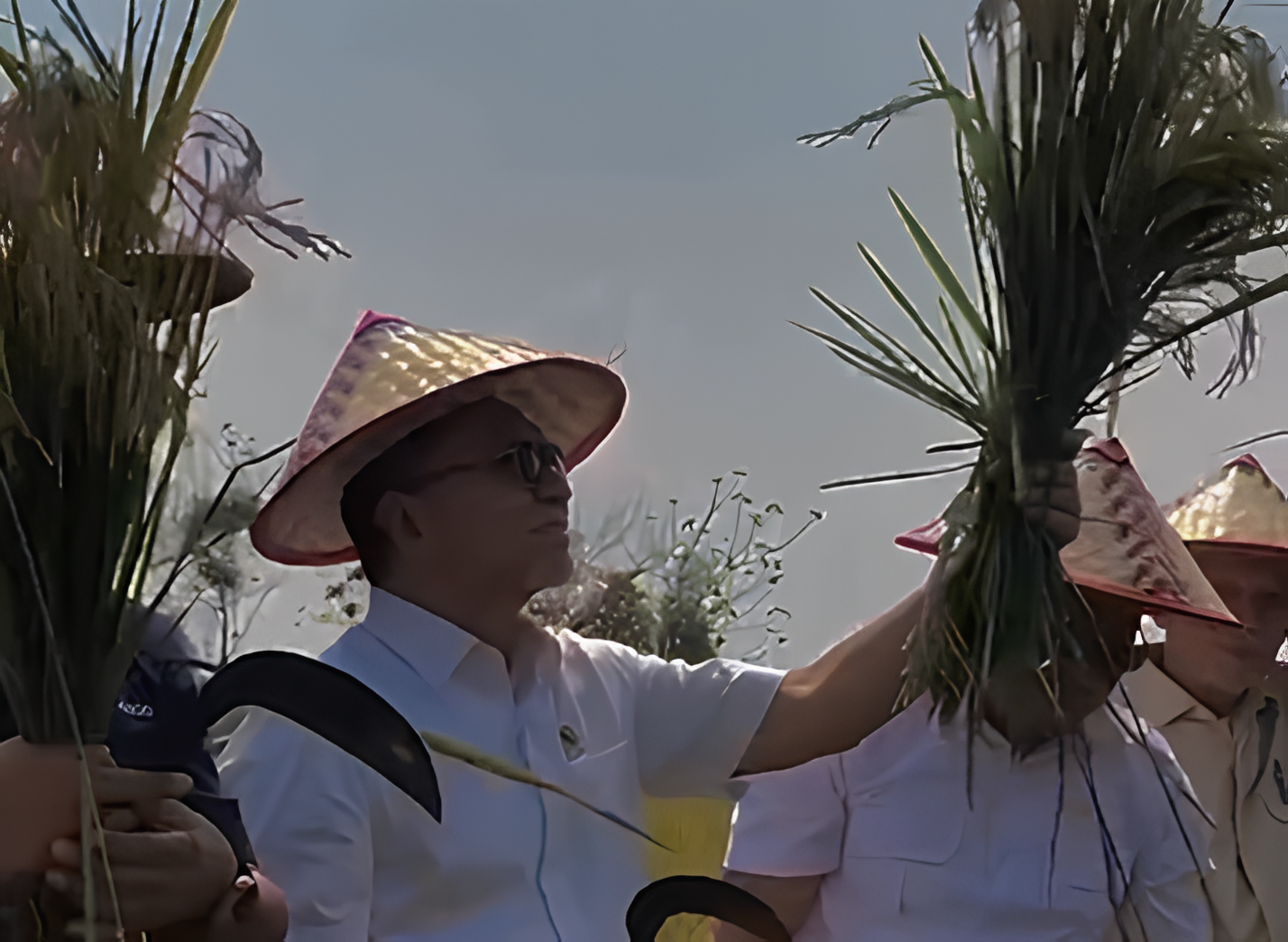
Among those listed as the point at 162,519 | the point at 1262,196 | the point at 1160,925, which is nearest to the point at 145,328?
the point at 162,519

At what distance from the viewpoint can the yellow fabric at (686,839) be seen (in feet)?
5.34

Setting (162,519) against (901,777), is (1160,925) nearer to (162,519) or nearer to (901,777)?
(901,777)

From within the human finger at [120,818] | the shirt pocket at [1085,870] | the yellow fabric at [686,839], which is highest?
the human finger at [120,818]

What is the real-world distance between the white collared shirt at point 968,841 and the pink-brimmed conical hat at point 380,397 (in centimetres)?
55

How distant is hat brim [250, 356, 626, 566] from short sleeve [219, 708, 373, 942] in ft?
0.92

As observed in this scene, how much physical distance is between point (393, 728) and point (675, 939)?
76cm

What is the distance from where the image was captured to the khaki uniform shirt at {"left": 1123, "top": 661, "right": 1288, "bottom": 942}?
2176mm

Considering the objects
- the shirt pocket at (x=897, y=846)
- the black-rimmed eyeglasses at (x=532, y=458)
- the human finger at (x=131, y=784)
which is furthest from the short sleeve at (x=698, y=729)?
the human finger at (x=131, y=784)

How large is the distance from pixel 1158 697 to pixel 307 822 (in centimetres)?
156

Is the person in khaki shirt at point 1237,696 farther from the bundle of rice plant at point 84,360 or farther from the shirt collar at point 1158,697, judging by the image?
the bundle of rice plant at point 84,360

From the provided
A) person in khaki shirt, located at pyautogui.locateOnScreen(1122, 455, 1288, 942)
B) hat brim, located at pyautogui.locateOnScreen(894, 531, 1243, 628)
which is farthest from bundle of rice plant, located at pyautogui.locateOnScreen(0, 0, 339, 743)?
person in khaki shirt, located at pyautogui.locateOnScreen(1122, 455, 1288, 942)

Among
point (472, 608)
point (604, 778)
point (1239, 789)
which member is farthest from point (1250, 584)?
point (472, 608)

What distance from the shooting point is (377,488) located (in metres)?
1.55

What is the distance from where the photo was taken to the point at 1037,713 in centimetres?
168
